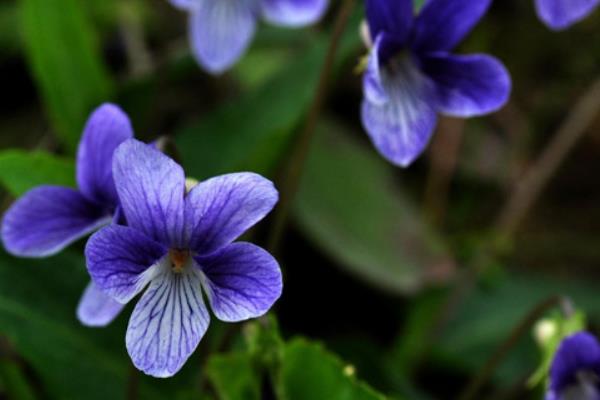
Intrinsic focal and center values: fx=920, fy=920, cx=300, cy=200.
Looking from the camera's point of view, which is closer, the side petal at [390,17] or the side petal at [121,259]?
the side petal at [121,259]

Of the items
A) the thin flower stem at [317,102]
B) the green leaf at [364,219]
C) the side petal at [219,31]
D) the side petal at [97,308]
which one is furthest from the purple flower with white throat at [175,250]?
the green leaf at [364,219]

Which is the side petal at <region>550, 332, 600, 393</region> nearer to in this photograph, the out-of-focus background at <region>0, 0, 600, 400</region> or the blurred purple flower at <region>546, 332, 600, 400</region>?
the blurred purple flower at <region>546, 332, 600, 400</region>

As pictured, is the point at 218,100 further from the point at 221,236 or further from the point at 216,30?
the point at 221,236

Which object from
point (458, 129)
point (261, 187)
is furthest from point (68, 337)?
point (458, 129)

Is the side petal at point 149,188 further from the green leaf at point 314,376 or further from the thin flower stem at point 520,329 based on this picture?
the thin flower stem at point 520,329

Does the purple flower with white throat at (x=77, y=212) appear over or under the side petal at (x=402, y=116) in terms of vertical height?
under

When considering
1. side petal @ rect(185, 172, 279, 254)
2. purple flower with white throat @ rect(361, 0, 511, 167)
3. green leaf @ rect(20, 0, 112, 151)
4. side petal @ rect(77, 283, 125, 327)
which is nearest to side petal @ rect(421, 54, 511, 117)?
purple flower with white throat @ rect(361, 0, 511, 167)
